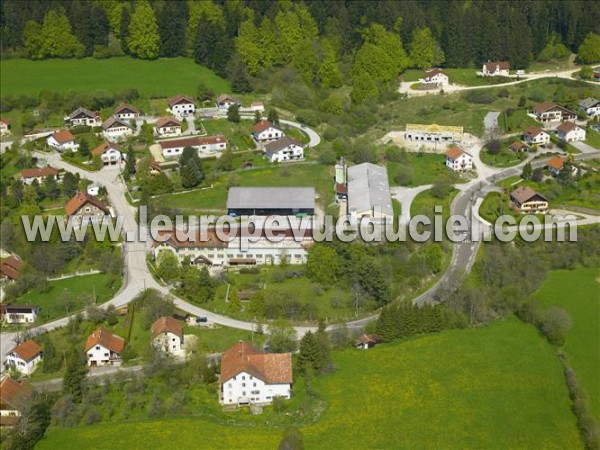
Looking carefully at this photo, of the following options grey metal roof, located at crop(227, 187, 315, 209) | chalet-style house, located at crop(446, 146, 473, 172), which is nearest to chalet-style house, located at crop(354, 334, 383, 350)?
grey metal roof, located at crop(227, 187, 315, 209)

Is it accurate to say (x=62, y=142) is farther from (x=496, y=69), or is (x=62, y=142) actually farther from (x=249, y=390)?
(x=496, y=69)

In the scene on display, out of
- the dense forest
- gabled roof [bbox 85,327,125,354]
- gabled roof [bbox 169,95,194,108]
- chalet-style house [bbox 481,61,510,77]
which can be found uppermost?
the dense forest

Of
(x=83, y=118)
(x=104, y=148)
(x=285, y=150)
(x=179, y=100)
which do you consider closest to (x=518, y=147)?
(x=285, y=150)

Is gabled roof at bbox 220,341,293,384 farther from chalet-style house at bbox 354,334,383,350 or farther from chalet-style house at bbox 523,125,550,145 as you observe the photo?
chalet-style house at bbox 523,125,550,145

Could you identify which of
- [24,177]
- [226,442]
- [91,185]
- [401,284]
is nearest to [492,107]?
[401,284]

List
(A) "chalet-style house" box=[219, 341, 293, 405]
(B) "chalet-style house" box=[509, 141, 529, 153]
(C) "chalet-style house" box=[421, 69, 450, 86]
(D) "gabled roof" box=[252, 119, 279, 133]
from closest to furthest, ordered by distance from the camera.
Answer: (A) "chalet-style house" box=[219, 341, 293, 405]
(B) "chalet-style house" box=[509, 141, 529, 153]
(D) "gabled roof" box=[252, 119, 279, 133]
(C) "chalet-style house" box=[421, 69, 450, 86]
